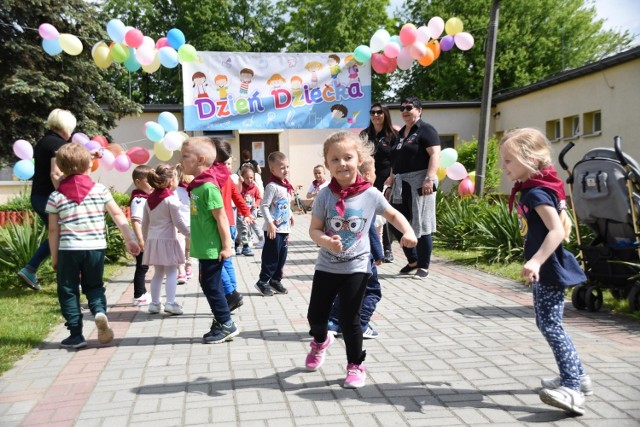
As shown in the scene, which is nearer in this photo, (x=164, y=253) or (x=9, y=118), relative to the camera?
(x=164, y=253)

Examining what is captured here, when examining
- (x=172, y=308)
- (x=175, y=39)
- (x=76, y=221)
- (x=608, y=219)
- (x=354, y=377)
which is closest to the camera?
(x=354, y=377)

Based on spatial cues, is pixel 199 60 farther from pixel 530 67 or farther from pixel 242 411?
pixel 530 67

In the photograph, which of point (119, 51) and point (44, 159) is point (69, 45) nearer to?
point (119, 51)

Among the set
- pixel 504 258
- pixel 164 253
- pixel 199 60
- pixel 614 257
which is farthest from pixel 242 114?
pixel 614 257

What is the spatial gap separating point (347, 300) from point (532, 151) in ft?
Answer: 4.65

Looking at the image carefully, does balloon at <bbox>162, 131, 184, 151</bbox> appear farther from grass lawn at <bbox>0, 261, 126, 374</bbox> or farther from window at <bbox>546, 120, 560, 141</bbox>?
window at <bbox>546, 120, 560, 141</bbox>

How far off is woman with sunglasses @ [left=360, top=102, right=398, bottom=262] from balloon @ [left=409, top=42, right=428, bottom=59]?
9.01 ft

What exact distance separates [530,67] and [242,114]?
117 ft

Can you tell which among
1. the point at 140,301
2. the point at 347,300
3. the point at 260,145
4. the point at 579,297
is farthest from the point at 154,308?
the point at 260,145

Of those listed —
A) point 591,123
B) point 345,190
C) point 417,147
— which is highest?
point 591,123

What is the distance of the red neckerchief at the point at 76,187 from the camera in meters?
5.15

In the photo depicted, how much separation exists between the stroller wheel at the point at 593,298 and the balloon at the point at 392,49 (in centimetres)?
651

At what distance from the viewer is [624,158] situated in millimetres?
5637

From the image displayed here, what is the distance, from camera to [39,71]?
56.9ft
